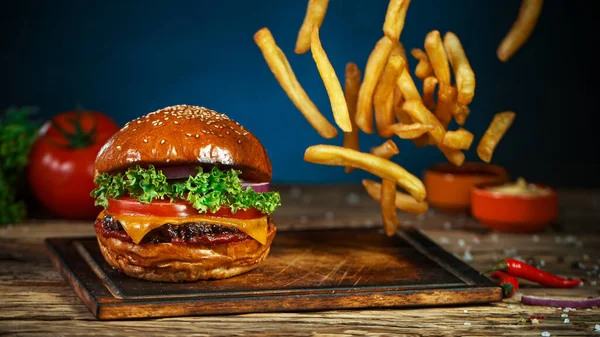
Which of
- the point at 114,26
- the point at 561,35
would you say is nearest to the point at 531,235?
the point at 561,35

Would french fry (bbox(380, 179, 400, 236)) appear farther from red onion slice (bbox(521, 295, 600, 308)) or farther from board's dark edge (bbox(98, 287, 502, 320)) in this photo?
red onion slice (bbox(521, 295, 600, 308))

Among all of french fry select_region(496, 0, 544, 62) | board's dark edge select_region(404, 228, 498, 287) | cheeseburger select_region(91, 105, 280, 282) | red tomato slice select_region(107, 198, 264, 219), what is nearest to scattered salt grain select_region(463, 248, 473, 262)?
board's dark edge select_region(404, 228, 498, 287)

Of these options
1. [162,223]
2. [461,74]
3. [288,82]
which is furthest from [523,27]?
[162,223]

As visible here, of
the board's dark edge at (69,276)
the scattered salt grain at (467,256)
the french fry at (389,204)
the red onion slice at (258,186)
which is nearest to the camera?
the board's dark edge at (69,276)

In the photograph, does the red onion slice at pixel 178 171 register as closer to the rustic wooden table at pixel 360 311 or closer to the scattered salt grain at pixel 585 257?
the rustic wooden table at pixel 360 311

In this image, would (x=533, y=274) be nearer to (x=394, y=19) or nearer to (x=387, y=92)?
(x=387, y=92)

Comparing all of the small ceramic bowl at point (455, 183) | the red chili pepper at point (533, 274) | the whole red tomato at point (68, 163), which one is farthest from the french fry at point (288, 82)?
the small ceramic bowl at point (455, 183)

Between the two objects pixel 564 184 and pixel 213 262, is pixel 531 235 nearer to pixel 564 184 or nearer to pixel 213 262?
pixel 564 184
